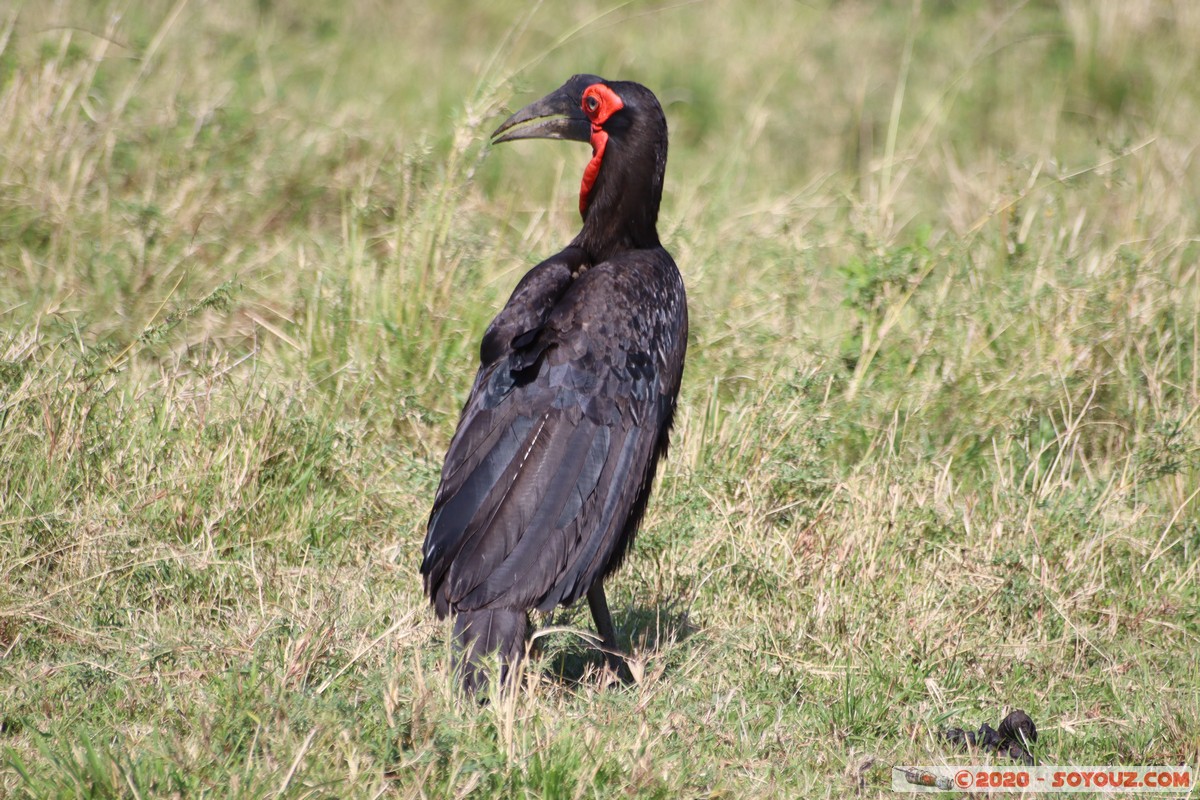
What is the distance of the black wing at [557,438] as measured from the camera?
3076 mm

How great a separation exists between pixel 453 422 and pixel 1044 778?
2192mm

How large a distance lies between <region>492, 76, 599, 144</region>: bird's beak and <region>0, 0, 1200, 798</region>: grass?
1.94 feet

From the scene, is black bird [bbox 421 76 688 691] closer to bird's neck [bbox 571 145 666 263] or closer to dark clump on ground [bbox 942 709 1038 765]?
bird's neck [bbox 571 145 666 263]

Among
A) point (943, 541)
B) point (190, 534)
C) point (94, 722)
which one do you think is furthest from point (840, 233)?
point (94, 722)

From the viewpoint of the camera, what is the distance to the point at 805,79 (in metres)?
7.47

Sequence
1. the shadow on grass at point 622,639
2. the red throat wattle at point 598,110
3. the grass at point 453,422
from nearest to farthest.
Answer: the grass at point 453,422 < the shadow on grass at point 622,639 < the red throat wattle at point 598,110

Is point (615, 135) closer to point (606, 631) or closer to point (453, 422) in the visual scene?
point (453, 422)

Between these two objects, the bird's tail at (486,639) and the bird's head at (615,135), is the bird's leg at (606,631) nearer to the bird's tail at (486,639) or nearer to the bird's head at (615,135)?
the bird's tail at (486,639)

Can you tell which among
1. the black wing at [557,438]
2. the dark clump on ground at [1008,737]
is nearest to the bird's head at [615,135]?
the black wing at [557,438]

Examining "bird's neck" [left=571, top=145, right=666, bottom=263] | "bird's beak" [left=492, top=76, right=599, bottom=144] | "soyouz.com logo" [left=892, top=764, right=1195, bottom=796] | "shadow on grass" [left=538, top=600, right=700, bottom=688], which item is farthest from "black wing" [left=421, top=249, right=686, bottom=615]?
"soyouz.com logo" [left=892, top=764, right=1195, bottom=796]

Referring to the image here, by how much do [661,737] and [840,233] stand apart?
3369 millimetres

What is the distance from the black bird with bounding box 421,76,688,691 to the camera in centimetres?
306

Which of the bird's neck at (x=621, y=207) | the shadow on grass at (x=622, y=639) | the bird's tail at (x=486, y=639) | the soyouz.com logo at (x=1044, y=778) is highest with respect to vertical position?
the bird's neck at (x=621, y=207)

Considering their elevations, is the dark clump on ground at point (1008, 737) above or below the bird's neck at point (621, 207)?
below
